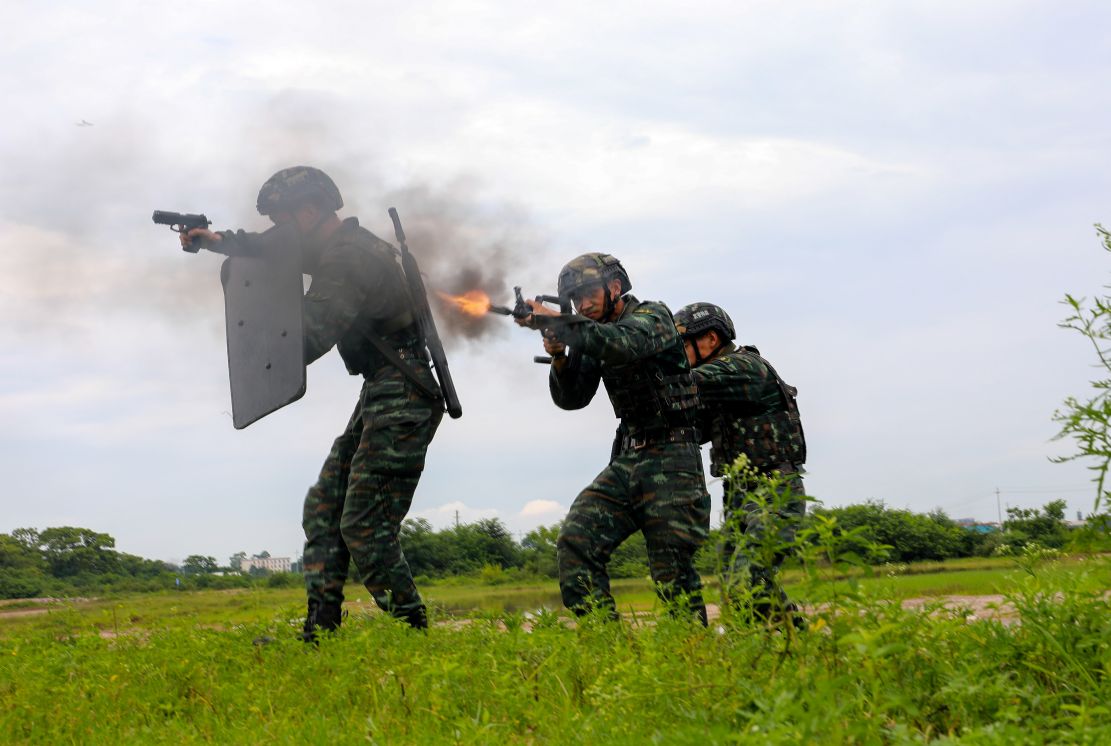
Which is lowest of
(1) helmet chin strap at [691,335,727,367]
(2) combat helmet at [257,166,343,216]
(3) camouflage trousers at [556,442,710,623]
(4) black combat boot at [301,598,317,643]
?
(4) black combat boot at [301,598,317,643]

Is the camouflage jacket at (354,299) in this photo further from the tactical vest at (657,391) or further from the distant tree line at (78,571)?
the distant tree line at (78,571)

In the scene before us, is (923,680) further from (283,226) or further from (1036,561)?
(283,226)

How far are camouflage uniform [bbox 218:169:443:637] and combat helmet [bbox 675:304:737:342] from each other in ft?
4.78

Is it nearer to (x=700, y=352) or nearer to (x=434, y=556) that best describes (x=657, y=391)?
(x=700, y=352)

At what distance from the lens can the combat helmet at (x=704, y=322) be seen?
636 centimetres

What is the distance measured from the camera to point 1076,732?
253 centimetres

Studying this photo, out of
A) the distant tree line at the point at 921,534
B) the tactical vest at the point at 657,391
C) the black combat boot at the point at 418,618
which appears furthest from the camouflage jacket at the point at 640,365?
the distant tree line at the point at 921,534

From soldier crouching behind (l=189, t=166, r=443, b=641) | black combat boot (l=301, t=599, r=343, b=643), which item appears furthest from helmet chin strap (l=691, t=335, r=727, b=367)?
black combat boot (l=301, t=599, r=343, b=643)

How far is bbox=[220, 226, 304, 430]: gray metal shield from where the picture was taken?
5.72 metres

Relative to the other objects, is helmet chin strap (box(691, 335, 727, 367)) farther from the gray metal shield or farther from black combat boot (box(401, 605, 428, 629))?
the gray metal shield

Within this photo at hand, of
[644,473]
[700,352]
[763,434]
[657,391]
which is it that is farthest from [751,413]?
[644,473]

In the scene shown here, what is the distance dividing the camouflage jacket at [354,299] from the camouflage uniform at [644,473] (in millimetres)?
1082

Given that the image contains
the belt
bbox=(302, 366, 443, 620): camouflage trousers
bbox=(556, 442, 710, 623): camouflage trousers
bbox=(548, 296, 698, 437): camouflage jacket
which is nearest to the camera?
bbox=(548, 296, 698, 437): camouflage jacket

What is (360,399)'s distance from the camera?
6.02 meters
